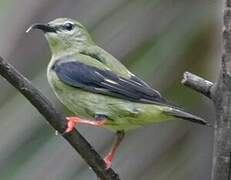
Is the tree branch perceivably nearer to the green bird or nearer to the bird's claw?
the bird's claw

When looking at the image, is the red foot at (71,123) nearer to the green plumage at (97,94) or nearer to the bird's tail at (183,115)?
the green plumage at (97,94)

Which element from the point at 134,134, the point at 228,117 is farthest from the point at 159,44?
the point at 228,117

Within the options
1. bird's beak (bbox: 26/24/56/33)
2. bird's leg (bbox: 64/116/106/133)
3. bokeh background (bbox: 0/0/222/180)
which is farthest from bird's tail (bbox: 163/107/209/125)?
bokeh background (bbox: 0/0/222/180)

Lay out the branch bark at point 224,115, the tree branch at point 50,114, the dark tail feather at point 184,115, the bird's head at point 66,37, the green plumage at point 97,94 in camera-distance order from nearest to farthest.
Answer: the tree branch at point 50,114
the branch bark at point 224,115
the dark tail feather at point 184,115
the green plumage at point 97,94
the bird's head at point 66,37

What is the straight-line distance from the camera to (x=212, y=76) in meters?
5.04

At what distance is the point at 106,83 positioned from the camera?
3859 millimetres

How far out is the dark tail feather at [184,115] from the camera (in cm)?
342

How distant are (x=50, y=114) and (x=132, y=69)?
1.78m

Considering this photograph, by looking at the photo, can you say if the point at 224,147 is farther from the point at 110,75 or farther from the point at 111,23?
the point at 111,23

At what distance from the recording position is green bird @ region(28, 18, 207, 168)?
12.2ft

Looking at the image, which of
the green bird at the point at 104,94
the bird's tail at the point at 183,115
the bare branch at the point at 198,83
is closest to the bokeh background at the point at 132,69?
the green bird at the point at 104,94

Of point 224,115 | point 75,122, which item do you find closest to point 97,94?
point 75,122

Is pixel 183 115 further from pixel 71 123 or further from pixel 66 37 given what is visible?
pixel 66 37

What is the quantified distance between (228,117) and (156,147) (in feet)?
6.54
